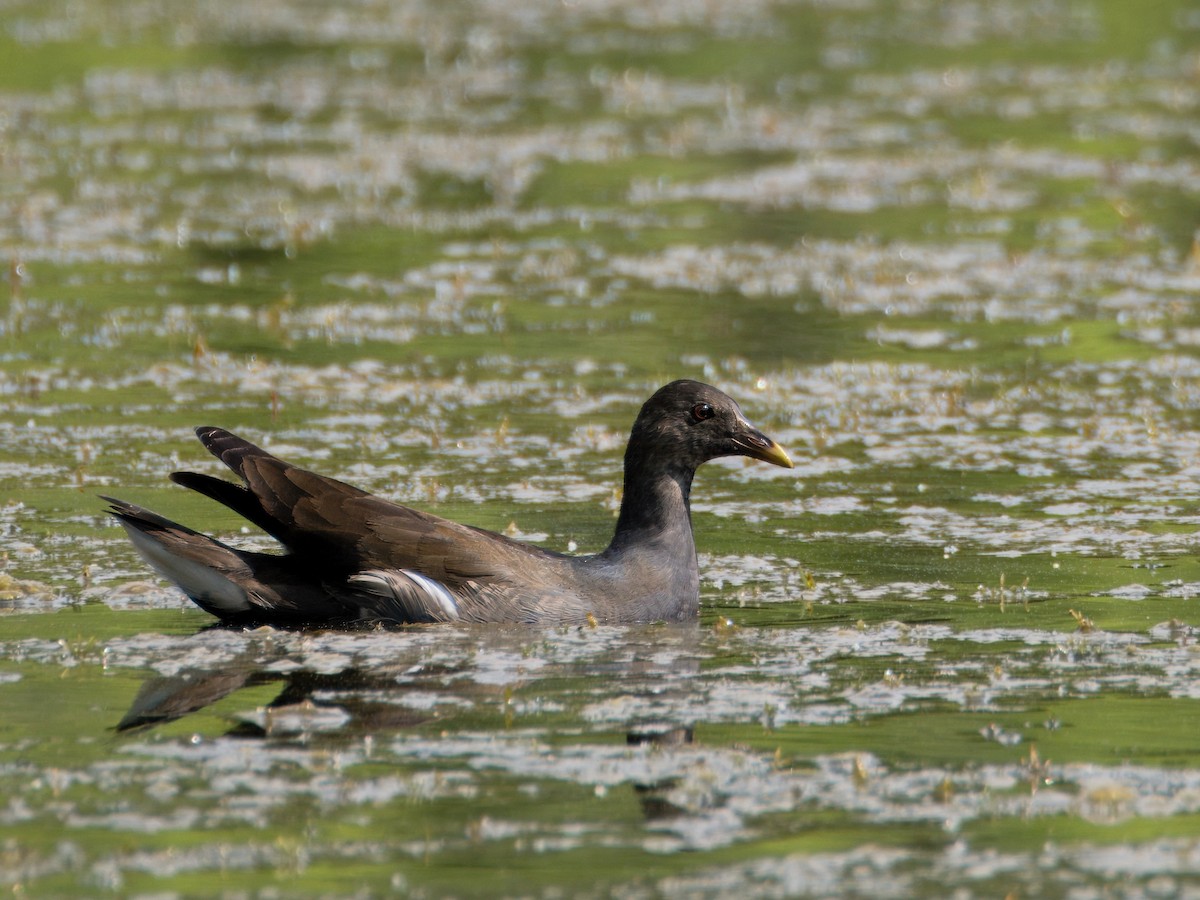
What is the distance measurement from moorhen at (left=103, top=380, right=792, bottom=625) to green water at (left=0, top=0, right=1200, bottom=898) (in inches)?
7.8

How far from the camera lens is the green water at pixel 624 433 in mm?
5492

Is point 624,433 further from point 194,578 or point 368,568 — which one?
point 194,578

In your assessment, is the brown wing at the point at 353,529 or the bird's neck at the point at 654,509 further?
the bird's neck at the point at 654,509

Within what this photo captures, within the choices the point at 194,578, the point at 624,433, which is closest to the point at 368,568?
the point at 194,578

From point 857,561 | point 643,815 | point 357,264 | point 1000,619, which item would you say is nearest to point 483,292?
point 357,264

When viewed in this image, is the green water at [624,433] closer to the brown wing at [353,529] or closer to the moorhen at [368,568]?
the moorhen at [368,568]

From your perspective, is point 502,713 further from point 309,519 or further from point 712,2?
point 712,2

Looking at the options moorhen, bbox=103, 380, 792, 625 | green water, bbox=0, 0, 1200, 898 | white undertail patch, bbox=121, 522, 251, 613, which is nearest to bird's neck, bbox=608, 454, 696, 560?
moorhen, bbox=103, 380, 792, 625

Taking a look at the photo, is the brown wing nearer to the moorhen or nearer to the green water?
the moorhen

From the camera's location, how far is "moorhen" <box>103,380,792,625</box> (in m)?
7.68

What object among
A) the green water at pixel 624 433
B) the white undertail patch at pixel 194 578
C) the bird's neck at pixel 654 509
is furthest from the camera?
the bird's neck at pixel 654 509

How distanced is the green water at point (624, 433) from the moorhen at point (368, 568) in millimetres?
197

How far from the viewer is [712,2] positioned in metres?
26.4

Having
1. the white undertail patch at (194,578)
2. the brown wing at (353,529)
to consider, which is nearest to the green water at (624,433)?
the white undertail patch at (194,578)
